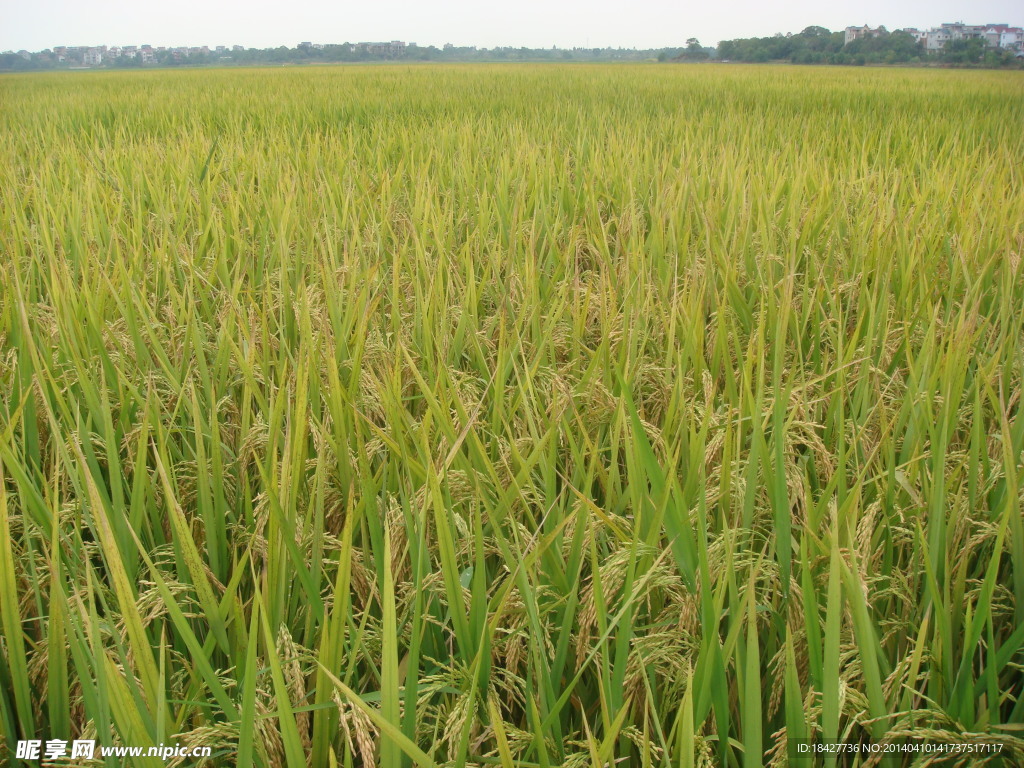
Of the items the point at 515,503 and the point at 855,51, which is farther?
the point at 855,51

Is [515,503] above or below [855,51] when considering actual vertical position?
below

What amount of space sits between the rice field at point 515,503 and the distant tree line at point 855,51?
56.2ft

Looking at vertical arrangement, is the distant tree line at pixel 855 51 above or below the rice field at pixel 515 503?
above

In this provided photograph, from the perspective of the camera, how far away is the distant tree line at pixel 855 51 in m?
17.6

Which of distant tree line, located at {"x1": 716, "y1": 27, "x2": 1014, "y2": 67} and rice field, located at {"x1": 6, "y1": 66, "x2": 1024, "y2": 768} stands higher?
distant tree line, located at {"x1": 716, "y1": 27, "x2": 1014, "y2": 67}

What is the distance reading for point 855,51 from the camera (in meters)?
27.4

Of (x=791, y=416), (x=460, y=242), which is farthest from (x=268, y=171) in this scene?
(x=791, y=416)

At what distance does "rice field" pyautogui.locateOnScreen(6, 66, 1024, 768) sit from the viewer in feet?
2.22

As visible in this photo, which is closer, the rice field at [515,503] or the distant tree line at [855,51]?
the rice field at [515,503]

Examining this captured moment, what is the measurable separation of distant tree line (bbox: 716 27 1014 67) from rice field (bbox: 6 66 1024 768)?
17135 millimetres

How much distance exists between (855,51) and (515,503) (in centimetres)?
3292

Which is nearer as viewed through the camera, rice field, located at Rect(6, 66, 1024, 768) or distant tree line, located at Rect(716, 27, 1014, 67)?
rice field, located at Rect(6, 66, 1024, 768)

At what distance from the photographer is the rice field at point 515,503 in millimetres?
678

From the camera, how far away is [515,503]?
1073 millimetres
